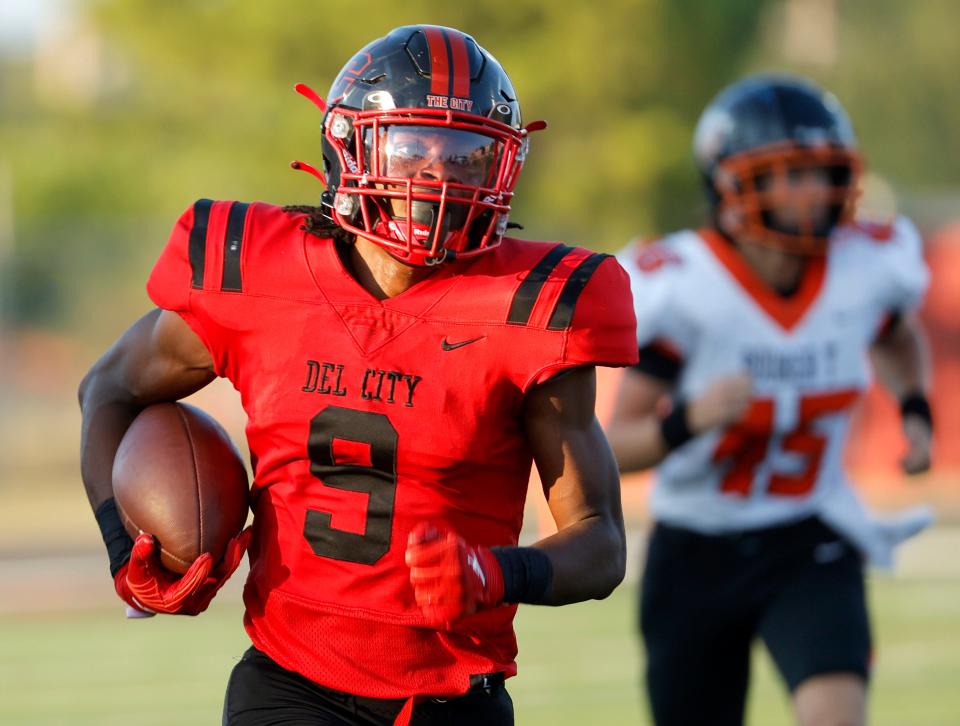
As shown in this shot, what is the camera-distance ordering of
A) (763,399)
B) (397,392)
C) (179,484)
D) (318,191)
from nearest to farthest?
(397,392), (179,484), (763,399), (318,191)

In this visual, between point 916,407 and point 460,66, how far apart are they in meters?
2.51

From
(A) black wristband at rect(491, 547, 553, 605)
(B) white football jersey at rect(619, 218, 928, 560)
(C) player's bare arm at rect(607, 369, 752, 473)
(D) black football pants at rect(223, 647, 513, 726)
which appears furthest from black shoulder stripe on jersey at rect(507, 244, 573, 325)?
(B) white football jersey at rect(619, 218, 928, 560)

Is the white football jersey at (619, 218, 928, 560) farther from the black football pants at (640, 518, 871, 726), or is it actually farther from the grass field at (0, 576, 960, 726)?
the grass field at (0, 576, 960, 726)

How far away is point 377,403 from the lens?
9.29 feet

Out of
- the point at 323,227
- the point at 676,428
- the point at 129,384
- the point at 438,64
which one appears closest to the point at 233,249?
the point at 323,227

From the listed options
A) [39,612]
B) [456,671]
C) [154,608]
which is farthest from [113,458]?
[39,612]

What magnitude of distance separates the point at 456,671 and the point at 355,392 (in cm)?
54

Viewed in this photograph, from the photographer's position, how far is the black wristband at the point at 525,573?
103 inches

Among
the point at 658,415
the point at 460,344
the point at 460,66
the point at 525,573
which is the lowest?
the point at 658,415

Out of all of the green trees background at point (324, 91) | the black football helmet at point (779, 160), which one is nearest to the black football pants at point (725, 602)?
the black football helmet at point (779, 160)

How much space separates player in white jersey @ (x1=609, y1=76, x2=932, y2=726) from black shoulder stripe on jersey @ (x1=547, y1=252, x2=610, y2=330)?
142cm

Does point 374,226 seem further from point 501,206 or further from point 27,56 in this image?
point 27,56

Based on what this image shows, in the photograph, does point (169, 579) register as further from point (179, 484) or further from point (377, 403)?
point (377, 403)

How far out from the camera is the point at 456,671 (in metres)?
2.89
